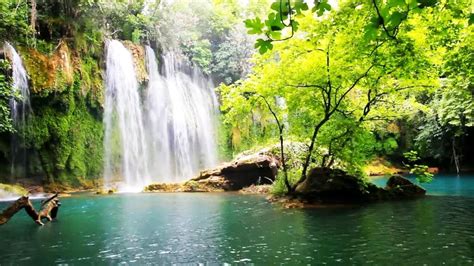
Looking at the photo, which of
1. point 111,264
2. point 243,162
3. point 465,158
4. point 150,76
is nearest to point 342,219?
point 111,264

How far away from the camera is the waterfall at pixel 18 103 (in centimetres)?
2069

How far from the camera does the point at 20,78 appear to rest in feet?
68.8

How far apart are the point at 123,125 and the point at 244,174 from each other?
32.1 ft

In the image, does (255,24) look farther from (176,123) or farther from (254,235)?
(176,123)

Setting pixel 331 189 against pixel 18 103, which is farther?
pixel 18 103

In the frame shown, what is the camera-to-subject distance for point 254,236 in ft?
30.7

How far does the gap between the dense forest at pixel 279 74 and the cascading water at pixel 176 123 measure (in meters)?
1.54

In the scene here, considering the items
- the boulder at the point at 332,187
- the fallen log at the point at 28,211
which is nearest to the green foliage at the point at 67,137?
the fallen log at the point at 28,211

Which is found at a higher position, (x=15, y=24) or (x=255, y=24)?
(x=15, y=24)

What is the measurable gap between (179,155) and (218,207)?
15.4 m

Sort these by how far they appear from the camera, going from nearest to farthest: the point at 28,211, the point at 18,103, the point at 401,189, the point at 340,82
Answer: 1. the point at 28,211
2. the point at 340,82
3. the point at 401,189
4. the point at 18,103

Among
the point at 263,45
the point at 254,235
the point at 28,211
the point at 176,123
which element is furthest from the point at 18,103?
the point at 263,45

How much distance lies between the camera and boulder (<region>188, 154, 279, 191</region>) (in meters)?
22.1

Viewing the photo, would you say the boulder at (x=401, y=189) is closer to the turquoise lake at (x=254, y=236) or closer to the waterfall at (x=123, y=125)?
the turquoise lake at (x=254, y=236)
